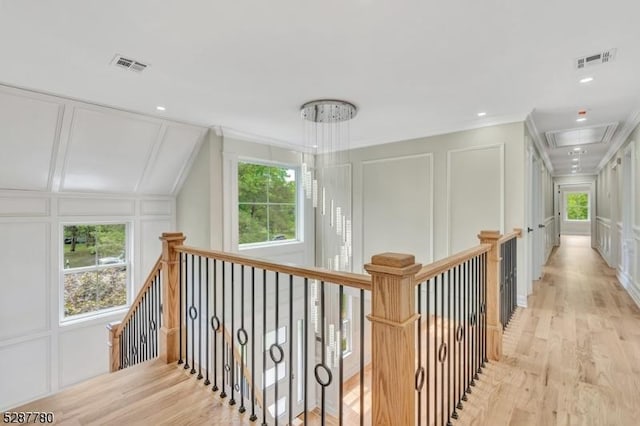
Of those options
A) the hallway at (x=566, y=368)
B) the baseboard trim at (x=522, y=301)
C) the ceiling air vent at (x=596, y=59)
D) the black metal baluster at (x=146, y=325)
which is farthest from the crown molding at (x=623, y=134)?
the black metal baluster at (x=146, y=325)

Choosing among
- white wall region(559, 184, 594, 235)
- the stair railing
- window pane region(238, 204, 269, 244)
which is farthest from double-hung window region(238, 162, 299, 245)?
white wall region(559, 184, 594, 235)

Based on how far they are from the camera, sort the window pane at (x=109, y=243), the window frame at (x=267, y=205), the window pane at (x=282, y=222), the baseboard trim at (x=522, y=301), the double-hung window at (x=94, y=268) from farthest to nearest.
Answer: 1. the window pane at (x=282, y=222)
2. the window frame at (x=267, y=205)
3. the window pane at (x=109, y=243)
4. the double-hung window at (x=94, y=268)
5. the baseboard trim at (x=522, y=301)

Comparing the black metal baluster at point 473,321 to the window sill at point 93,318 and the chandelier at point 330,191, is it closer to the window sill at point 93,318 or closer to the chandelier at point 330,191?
the chandelier at point 330,191

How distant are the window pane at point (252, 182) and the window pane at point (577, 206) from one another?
42.9ft

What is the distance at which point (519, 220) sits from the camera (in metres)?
3.77

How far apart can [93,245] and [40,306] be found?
0.91m

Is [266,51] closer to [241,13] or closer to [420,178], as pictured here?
[241,13]

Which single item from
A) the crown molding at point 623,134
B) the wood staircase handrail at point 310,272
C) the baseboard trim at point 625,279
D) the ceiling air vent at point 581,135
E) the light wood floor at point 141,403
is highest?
the ceiling air vent at point 581,135

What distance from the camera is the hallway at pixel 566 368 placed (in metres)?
1.76

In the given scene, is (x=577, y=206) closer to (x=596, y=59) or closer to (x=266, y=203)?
(x=596, y=59)

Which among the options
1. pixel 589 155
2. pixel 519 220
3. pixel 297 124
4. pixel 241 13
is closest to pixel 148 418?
pixel 241 13

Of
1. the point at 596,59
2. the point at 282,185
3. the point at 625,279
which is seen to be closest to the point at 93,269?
the point at 282,185

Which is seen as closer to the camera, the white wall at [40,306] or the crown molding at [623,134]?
the white wall at [40,306]

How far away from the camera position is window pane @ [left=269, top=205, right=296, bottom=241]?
17.9 ft
